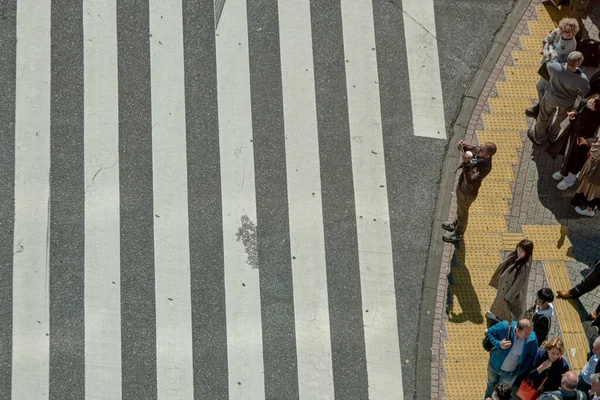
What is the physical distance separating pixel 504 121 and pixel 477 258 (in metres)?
2.12

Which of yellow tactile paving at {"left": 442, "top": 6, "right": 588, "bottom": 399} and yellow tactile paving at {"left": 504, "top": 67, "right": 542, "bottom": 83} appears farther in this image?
yellow tactile paving at {"left": 504, "top": 67, "right": 542, "bottom": 83}

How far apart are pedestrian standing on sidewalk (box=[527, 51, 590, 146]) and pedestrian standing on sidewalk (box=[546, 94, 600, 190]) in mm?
165

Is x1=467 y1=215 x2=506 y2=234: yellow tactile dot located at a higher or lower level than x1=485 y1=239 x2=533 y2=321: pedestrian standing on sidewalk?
higher

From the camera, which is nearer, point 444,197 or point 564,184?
point 444,197

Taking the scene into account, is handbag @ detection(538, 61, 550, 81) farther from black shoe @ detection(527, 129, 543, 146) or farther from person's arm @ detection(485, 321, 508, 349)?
person's arm @ detection(485, 321, 508, 349)

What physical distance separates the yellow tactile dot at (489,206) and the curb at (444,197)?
0.38m

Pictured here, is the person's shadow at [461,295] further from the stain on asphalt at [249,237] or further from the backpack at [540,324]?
the stain on asphalt at [249,237]

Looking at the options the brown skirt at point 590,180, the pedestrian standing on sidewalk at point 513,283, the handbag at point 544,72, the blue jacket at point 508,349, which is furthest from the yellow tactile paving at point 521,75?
the blue jacket at point 508,349

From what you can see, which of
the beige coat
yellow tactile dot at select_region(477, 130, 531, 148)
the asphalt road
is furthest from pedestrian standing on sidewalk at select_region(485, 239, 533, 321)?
yellow tactile dot at select_region(477, 130, 531, 148)

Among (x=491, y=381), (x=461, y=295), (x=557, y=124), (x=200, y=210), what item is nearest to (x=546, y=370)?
(x=491, y=381)

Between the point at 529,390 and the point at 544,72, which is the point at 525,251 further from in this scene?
the point at 544,72

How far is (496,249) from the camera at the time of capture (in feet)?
41.9

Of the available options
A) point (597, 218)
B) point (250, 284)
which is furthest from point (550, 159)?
point (250, 284)

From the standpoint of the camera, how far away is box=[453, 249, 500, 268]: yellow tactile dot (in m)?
12.7
